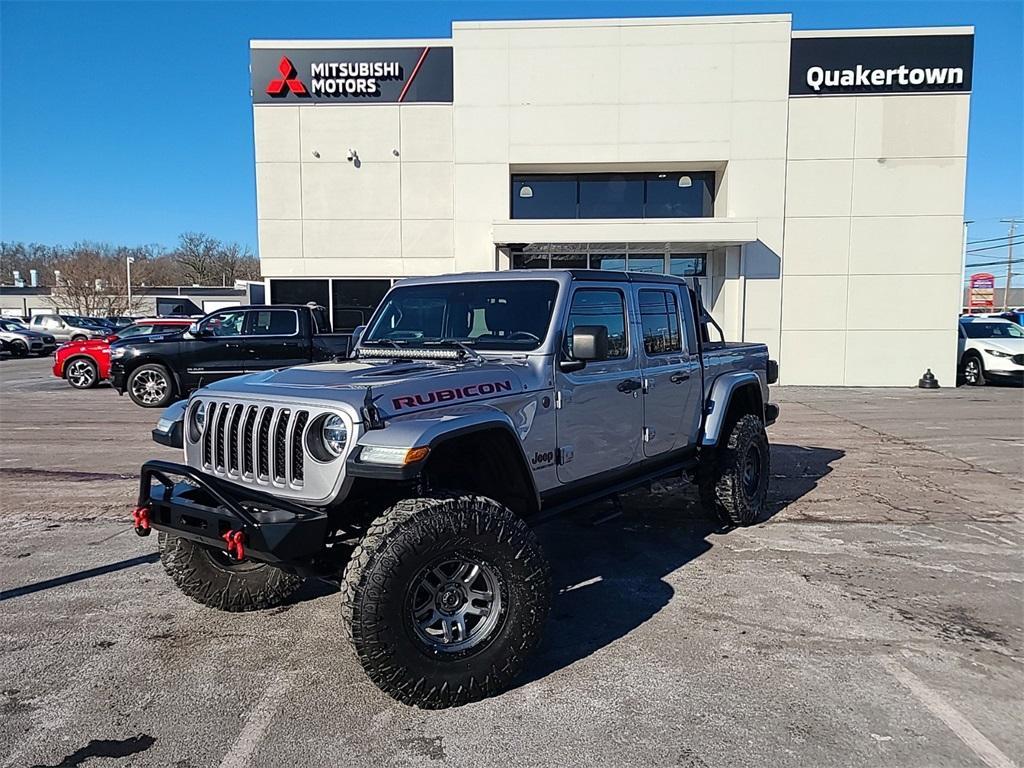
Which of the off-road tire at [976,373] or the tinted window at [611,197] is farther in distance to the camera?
the tinted window at [611,197]

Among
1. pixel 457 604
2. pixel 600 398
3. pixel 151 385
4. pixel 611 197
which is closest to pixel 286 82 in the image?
pixel 611 197

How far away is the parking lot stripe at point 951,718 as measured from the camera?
2.90m

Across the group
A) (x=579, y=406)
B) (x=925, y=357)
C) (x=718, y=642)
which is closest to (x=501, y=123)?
(x=925, y=357)

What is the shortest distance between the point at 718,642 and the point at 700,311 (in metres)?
3.10

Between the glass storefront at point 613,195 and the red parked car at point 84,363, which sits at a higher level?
the glass storefront at point 613,195

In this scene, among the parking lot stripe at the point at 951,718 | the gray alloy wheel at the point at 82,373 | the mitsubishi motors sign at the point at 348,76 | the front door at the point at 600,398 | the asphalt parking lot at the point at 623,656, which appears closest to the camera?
the parking lot stripe at the point at 951,718

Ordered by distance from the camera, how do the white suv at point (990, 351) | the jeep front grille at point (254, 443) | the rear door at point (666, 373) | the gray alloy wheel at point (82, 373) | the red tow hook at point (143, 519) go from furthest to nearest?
the white suv at point (990, 351) → the gray alloy wheel at point (82, 373) → the rear door at point (666, 373) → the red tow hook at point (143, 519) → the jeep front grille at point (254, 443)

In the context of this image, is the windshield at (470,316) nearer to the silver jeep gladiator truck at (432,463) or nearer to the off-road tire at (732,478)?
the silver jeep gladiator truck at (432,463)

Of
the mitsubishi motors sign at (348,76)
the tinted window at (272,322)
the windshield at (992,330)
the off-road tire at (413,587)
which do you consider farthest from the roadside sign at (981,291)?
the off-road tire at (413,587)

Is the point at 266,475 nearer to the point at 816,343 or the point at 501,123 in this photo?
the point at 501,123

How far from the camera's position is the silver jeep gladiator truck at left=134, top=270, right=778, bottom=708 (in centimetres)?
323

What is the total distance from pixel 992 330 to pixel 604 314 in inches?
733

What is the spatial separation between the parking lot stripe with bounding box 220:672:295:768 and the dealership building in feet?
44.5

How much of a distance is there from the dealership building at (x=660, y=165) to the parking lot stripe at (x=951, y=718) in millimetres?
13145
